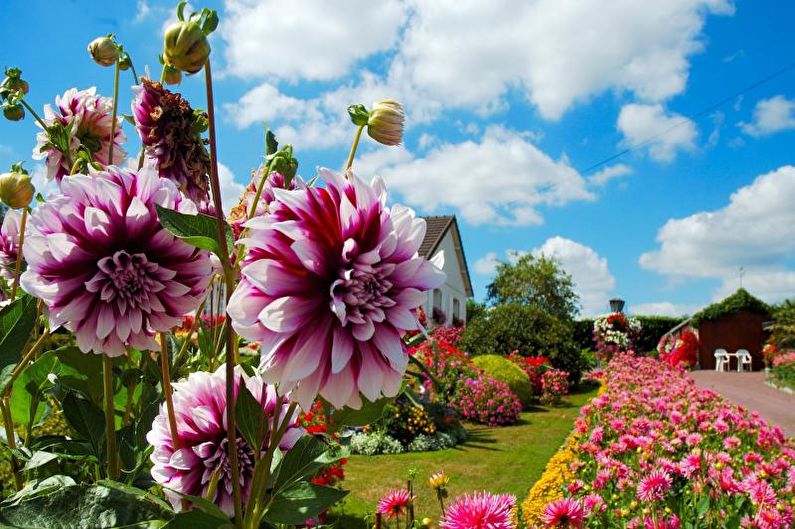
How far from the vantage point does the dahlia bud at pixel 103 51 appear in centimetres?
138

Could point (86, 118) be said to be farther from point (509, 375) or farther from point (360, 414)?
point (509, 375)

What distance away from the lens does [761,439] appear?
346 centimetres

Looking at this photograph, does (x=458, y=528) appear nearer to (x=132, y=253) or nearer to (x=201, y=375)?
(x=201, y=375)

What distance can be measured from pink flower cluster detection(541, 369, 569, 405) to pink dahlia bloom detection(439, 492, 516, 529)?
39.8ft

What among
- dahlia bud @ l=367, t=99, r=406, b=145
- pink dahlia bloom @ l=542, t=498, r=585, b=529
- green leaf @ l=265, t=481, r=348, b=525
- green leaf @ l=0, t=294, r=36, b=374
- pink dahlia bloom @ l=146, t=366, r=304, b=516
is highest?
dahlia bud @ l=367, t=99, r=406, b=145

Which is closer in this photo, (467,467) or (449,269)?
(467,467)

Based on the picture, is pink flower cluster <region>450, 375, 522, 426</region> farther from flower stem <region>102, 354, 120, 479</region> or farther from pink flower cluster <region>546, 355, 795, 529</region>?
flower stem <region>102, 354, 120, 479</region>

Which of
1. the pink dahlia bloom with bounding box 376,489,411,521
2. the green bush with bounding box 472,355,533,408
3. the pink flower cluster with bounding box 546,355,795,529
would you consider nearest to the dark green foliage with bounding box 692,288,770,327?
the green bush with bounding box 472,355,533,408

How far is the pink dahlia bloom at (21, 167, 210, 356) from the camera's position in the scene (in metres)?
0.86

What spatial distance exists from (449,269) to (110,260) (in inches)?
928

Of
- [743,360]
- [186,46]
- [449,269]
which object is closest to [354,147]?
[186,46]

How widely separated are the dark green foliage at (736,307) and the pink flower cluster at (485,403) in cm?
1762

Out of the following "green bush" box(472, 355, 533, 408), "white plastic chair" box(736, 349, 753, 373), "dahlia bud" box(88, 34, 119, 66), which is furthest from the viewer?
"white plastic chair" box(736, 349, 753, 373)

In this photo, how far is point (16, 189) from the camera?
1.25 metres
